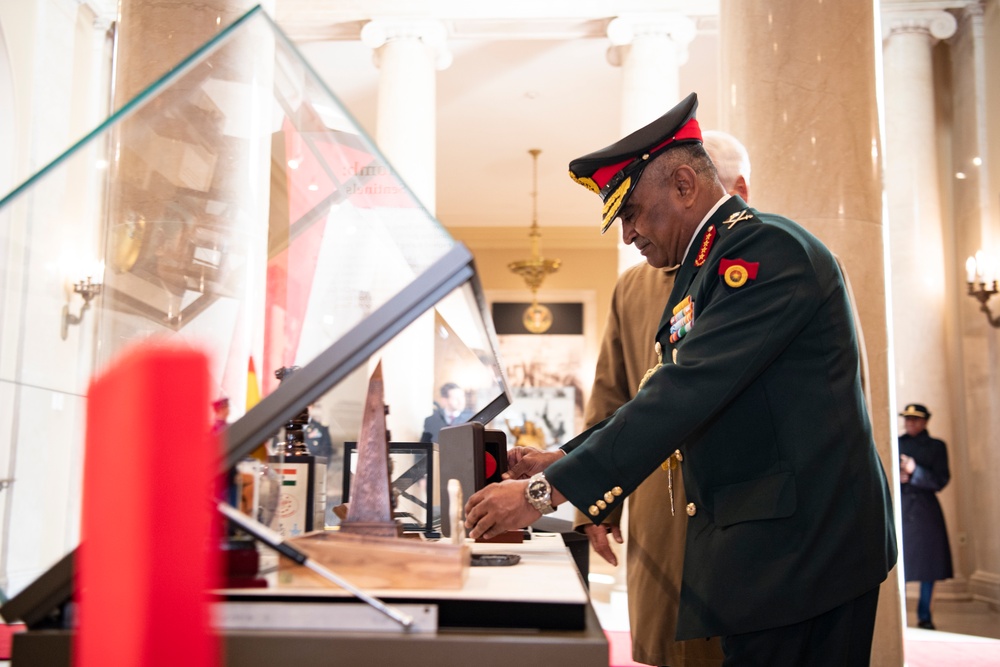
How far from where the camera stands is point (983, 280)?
8062mm

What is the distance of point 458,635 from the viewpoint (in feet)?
3.21

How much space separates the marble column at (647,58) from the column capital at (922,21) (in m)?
1.99

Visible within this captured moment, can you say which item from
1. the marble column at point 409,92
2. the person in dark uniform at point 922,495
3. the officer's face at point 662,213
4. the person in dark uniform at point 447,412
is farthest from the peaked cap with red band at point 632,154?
the person in dark uniform at point 922,495

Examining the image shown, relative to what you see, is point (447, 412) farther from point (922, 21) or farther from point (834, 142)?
point (922, 21)

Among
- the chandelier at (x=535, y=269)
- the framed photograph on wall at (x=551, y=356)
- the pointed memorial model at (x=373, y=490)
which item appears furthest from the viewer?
the framed photograph on wall at (x=551, y=356)

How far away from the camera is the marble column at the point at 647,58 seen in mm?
8258

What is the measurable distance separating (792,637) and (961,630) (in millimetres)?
6180

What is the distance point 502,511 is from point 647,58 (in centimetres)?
776

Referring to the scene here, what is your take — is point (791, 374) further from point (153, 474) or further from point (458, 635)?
point (153, 474)

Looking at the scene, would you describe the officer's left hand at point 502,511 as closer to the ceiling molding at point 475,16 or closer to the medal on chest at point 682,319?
the medal on chest at point 682,319

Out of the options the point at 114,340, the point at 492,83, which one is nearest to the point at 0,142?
the point at 492,83

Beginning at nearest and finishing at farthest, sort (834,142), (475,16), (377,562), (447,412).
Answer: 1. (377,562)
2. (447,412)
3. (834,142)
4. (475,16)

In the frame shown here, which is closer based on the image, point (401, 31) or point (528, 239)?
point (401, 31)

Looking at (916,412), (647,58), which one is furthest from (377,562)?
(647,58)
